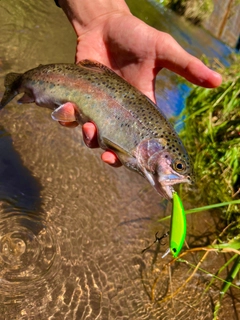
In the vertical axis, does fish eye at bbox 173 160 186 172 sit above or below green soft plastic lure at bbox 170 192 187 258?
above

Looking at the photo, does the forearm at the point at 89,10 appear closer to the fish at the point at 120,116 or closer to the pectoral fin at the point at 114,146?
the fish at the point at 120,116

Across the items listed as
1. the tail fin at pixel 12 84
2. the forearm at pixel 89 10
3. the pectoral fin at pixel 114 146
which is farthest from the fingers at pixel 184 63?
the tail fin at pixel 12 84

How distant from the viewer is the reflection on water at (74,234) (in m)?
3.56

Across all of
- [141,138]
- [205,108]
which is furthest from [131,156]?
[205,108]

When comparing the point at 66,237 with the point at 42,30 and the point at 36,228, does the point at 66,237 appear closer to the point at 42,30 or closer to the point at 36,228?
the point at 36,228

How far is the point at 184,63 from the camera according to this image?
2947 millimetres

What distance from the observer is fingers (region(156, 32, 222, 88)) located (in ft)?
9.40

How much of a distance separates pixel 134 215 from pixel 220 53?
586cm

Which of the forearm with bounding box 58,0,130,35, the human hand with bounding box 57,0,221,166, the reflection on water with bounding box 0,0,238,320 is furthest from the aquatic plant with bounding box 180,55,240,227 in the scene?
the forearm with bounding box 58,0,130,35

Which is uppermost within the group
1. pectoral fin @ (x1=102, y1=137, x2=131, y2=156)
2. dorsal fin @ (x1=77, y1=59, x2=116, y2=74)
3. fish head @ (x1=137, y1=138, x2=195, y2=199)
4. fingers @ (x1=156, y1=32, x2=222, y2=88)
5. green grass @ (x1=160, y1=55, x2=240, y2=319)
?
fingers @ (x1=156, y1=32, x2=222, y2=88)

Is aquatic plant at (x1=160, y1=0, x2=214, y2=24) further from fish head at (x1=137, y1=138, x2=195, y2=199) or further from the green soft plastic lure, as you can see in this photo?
the green soft plastic lure

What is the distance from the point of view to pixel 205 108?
554 cm

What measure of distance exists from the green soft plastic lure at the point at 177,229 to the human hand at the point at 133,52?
0.72m

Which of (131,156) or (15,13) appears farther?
(15,13)
